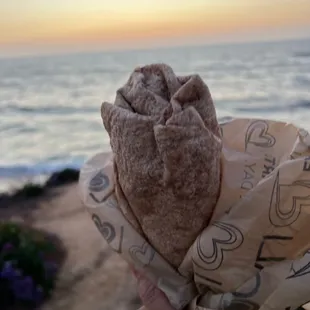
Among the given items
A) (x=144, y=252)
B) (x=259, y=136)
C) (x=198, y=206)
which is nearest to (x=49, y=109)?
(x=259, y=136)

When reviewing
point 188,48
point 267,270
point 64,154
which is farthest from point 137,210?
point 188,48

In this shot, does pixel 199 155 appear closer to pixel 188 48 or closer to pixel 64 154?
pixel 64 154

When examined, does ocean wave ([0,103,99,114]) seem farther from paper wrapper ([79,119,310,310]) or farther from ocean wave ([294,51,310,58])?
paper wrapper ([79,119,310,310])

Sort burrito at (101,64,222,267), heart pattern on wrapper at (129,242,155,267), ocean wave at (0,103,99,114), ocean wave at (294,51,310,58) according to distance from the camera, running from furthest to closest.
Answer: ocean wave at (294,51,310,58), ocean wave at (0,103,99,114), heart pattern on wrapper at (129,242,155,267), burrito at (101,64,222,267)

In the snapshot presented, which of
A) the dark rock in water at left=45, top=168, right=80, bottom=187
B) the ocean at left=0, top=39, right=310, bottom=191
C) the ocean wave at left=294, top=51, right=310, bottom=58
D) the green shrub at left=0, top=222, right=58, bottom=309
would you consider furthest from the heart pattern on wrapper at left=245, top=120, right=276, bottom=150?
the ocean wave at left=294, top=51, right=310, bottom=58

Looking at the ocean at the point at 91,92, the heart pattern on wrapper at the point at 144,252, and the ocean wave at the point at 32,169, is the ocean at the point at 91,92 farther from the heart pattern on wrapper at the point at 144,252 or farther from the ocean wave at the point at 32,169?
the heart pattern on wrapper at the point at 144,252

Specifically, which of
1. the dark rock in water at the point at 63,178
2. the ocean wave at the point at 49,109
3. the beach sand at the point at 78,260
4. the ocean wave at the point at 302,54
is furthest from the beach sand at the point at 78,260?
the ocean wave at the point at 302,54

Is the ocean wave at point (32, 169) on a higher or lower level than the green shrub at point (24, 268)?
lower
